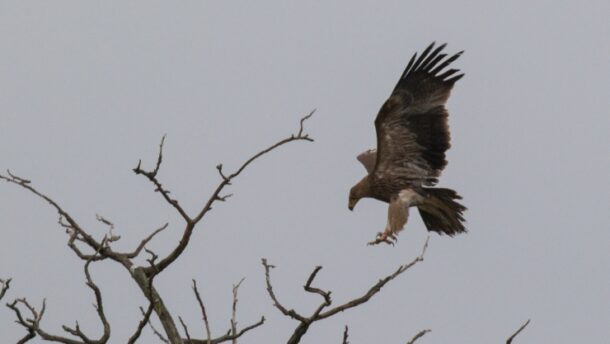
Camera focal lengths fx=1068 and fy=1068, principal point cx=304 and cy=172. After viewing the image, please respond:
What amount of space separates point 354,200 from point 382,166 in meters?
0.56

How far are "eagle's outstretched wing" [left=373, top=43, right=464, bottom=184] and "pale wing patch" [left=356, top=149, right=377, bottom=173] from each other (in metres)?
1.43

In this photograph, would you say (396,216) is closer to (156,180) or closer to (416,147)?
(416,147)

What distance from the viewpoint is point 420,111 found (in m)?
9.51

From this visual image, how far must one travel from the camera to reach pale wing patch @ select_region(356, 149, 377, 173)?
1115 centimetres

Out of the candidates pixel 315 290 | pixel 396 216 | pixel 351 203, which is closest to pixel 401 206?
pixel 396 216

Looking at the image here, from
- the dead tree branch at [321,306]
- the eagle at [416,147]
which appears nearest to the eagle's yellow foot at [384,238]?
the eagle at [416,147]

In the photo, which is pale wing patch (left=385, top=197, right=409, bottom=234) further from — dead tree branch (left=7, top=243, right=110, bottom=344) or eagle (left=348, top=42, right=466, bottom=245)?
dead tree branch (left=7, top=243, right=110, bottom=344)

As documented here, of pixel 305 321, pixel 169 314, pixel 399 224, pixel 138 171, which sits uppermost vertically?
pixel 399 224

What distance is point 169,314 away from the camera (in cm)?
601

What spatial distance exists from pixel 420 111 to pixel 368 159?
1.95m

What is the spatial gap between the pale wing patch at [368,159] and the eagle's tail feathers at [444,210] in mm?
1220

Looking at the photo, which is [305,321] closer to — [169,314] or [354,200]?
[169,314]

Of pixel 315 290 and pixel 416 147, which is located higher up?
pixel 416 147

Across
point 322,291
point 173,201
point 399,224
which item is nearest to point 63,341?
point 173,201
